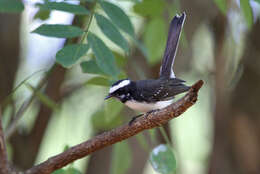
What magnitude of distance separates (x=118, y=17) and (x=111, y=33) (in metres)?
0.13

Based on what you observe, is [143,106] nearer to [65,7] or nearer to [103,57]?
[103,57]

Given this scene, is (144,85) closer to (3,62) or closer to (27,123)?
(3,62)

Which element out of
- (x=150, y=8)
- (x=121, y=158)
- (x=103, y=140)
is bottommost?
(x=121, y=158)

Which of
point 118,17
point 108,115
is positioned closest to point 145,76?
point 108,115

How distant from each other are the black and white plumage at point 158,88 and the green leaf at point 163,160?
0.66 m

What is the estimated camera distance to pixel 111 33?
7.77 feet

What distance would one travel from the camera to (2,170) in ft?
8.06

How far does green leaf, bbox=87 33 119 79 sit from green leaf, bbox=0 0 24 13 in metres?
0.48

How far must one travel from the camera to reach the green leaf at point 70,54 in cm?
212

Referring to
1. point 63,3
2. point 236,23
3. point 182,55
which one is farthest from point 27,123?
point 63,3

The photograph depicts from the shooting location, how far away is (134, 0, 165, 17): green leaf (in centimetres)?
Result: 304

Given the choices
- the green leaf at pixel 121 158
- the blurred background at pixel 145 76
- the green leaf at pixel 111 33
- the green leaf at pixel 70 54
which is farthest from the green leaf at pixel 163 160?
the blurred background at pixel 145 76

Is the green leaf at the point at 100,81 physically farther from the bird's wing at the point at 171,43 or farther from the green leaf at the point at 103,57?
the bird's wing at the point at 171,43

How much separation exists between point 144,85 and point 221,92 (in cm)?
203
